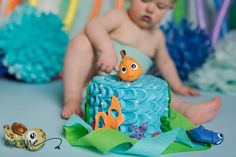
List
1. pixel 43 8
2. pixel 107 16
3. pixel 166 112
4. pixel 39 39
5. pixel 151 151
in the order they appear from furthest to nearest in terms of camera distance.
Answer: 1. pixel 43 8
2. pixel 39 39
3. pixel 107 16
4. pixel 166 112
5. pixel 151 151

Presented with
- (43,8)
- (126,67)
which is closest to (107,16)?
(126,67)

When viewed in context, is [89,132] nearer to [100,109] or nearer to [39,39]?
[100,109]

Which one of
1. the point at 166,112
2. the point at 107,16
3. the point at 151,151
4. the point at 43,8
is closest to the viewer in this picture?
the point at 151,151

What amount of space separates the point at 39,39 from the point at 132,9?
1.18ft

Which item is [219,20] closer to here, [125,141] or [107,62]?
[107,62]

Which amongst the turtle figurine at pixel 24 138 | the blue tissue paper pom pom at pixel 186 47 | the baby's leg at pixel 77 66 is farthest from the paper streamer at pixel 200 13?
the turtle figurine at pixel 24 138

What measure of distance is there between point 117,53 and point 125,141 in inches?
16.6

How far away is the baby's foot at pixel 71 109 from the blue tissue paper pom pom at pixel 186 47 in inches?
21.1

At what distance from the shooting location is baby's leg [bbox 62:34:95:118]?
1.11 m

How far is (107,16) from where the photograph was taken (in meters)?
1.18

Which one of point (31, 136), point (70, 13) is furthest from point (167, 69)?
point (31, 136)

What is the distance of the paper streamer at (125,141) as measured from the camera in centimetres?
80

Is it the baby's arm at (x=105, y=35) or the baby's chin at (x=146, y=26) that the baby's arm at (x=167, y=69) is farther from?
the baby's arm at (x=105, y=35)

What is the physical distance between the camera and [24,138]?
81 cm
